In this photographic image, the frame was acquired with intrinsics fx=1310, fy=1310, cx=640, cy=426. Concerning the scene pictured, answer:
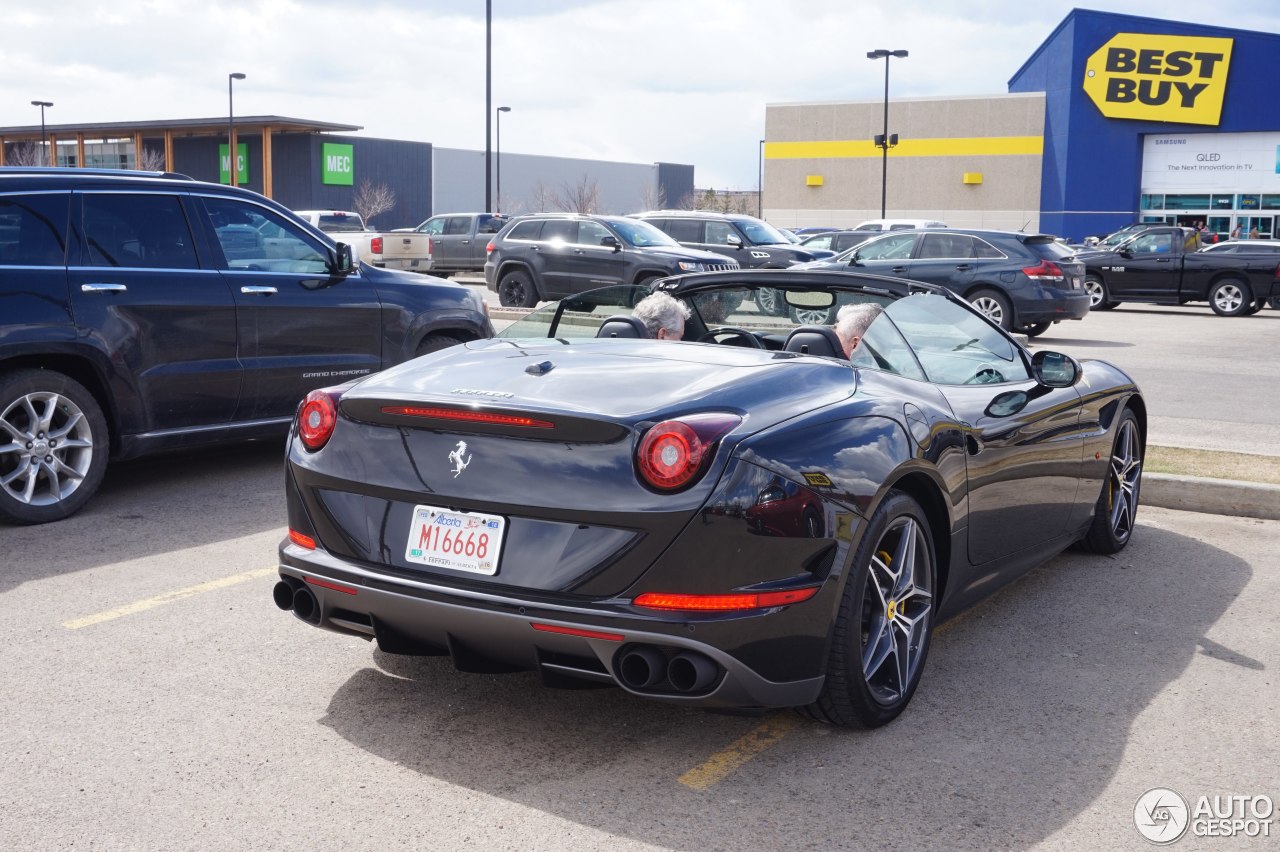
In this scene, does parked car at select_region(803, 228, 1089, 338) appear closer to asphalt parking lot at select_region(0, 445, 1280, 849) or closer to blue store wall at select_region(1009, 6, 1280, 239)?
asphalt parking lot at select_region(0, 445, 1280, 849)

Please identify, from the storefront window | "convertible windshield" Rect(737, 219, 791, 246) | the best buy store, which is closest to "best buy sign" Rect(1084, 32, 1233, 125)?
the best buy store

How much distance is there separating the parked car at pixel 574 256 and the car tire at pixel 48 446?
46.3 ft

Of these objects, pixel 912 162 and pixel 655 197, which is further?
pixel 655 197

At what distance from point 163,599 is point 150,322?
7.68ft

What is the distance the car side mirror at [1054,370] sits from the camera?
220 inches

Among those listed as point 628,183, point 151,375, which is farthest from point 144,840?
point 628,183

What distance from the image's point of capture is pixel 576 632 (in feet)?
11.6

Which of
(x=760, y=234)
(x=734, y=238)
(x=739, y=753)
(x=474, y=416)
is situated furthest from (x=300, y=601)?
(x=760, y=234)

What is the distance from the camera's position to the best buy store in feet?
169

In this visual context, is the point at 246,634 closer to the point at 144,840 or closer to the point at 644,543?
the point at 144,840

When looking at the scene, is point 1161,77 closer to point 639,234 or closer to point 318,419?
point 639,234

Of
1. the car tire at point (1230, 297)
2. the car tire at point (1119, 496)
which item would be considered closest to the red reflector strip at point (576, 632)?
the car tire at point (1119, 496)

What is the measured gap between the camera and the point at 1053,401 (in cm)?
554

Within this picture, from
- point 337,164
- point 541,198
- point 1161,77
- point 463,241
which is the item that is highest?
point 1161,77
